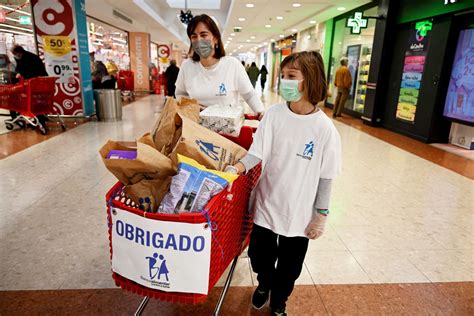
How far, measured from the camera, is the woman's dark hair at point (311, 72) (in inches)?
57.7

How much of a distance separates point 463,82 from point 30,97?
8014 millimetres

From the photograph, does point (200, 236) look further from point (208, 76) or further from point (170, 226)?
point (208, 76)

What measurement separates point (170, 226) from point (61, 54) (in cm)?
762

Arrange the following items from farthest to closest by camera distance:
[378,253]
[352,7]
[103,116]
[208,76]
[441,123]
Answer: [352,7] < [103,116] < [441,123] < [378,253] < [208,76]

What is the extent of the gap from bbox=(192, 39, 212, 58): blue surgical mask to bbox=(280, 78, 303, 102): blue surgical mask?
0.81 meters

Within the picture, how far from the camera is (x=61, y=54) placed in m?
7.34

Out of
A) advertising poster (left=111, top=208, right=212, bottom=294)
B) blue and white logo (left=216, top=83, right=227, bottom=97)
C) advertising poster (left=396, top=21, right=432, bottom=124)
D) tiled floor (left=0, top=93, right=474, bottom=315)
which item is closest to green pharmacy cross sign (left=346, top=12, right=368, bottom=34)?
advertising poster (left=396, top=21, right=432, bottom=124)

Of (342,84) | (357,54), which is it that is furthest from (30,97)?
(357,54)

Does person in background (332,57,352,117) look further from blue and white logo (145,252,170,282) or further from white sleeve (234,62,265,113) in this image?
blue and white logo (145,252,170,282)

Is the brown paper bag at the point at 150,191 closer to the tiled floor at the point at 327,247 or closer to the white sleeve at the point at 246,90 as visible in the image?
the tiled floor at the point at 327,247

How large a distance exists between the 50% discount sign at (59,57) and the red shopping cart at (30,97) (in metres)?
1.34

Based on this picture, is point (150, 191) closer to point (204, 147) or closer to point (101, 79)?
point (204, 147)

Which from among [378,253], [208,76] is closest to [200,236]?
[208,76]

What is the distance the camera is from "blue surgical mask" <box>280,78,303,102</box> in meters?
1.49
